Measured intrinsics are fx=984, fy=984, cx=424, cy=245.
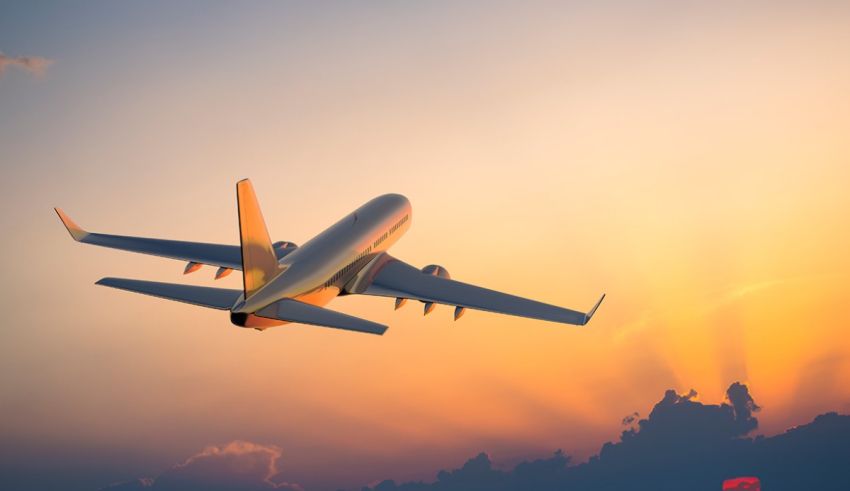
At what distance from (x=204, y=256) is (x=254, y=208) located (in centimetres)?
1963

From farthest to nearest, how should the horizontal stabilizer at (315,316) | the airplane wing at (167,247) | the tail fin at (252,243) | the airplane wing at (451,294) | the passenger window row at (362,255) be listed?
the airplane wing at (167,247), the passenger window row at (362,255), the airplane wing at (451,294), the tail fin at (252,243), the horizontal stabilizer at (315,316)

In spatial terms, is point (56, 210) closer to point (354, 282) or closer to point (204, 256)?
point (204, 256)

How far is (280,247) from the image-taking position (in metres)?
76.5

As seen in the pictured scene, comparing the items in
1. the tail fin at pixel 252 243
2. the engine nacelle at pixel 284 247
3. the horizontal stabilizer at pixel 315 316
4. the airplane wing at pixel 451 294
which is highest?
the engine nacelle at pixel 284 247

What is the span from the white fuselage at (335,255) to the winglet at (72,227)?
56.7ft

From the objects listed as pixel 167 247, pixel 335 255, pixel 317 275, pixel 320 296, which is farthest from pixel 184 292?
pixel 167 247

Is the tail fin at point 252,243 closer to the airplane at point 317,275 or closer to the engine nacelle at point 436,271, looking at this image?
the airplane at point 317,275

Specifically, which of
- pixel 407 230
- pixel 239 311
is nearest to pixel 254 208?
pixel 239 311

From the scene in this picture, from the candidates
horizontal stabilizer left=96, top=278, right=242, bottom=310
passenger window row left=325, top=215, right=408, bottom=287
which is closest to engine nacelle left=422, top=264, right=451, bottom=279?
passenger window row left=325, top=215, right=408, bottom=287

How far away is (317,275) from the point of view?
212 feet

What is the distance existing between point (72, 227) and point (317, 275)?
21.1 metres

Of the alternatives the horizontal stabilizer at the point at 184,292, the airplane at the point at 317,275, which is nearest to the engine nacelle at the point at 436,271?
the airplane at the point at 317,275

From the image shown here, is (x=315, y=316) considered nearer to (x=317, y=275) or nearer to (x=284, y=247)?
(x=317, y=275)

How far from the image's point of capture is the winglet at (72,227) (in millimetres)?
72419
